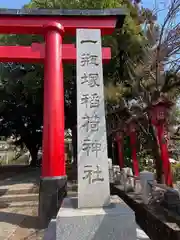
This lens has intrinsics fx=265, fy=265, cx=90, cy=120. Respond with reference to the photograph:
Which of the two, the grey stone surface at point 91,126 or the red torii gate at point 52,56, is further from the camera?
the red torii gate at point 52,56

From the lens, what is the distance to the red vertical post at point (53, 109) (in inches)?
263

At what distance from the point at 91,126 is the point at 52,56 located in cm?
379

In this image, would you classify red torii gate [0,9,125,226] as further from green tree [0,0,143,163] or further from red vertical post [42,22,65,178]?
green tree [0,0,143,163]

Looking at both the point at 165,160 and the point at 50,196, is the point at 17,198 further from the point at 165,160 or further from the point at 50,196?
the point at 165,160

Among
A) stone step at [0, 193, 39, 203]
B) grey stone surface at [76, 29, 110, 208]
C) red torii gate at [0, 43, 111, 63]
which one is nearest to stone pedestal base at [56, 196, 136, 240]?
grey stone surface at [76, 29, 110, 208]

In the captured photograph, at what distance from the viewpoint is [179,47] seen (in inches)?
338

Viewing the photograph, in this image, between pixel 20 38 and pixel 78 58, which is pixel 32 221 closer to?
pixel 78 58

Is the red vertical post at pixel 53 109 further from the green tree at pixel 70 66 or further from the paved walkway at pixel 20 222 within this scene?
the green tree at pixel 70 66

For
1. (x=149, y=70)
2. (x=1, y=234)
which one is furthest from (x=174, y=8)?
Result: (x=1, y=234)

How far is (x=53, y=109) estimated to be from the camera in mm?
6895

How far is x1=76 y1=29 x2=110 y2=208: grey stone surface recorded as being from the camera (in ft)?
12.1

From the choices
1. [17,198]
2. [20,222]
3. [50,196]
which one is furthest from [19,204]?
[50,196]

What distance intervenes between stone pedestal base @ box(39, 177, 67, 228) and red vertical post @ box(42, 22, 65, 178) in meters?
0.17

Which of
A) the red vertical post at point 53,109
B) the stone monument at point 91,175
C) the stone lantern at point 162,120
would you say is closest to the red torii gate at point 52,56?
the red vertical post at point 53,109
